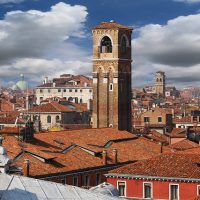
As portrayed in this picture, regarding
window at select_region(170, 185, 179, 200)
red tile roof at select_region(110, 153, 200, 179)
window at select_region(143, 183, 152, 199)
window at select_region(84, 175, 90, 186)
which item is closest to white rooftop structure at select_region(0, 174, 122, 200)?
red tile roof at select_region(110, 153, 200, 179)

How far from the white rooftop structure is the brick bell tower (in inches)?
1896

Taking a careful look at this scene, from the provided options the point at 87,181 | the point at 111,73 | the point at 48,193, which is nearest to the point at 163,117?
the point at 111,73

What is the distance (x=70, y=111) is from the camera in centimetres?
7988

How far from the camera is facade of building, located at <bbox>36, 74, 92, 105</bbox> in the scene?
119 m

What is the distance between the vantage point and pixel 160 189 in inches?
961

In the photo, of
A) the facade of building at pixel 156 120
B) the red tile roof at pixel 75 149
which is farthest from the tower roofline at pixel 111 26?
the red tile roof at pixel 75 149

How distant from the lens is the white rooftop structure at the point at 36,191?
5.52 m

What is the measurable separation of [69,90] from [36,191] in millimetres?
114339

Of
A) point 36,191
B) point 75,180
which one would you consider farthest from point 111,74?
point 36,191

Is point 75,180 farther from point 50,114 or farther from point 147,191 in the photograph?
point 50,114

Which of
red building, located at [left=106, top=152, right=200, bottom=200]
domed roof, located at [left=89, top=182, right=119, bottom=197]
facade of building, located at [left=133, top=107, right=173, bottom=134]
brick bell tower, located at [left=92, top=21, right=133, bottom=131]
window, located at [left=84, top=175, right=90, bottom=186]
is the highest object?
brick bell tower, located at [left=92, top=21, right=133, bottom=131]

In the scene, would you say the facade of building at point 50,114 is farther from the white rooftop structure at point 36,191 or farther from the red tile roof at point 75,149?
the white rooftop structure at point 36,191

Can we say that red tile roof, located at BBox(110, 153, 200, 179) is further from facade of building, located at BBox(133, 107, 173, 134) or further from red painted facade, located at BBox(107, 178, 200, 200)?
facade of building, located at BBox(133, 107, 173, 134)

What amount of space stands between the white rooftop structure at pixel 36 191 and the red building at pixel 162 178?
57.8ft
